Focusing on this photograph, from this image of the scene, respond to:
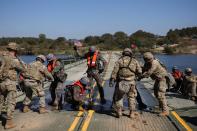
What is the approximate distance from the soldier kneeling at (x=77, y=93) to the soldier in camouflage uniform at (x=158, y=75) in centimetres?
195

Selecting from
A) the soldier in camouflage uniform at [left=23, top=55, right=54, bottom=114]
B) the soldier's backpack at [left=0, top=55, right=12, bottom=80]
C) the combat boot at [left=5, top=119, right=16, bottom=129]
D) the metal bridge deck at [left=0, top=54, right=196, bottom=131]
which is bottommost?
the metal bridge deck at [left=0, top=54, right=196, bottom=131]

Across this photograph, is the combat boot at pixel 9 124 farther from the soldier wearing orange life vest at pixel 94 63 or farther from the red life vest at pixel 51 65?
the soldier wearing orange life vest at pixel 94 63

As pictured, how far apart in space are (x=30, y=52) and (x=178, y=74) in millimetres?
68656

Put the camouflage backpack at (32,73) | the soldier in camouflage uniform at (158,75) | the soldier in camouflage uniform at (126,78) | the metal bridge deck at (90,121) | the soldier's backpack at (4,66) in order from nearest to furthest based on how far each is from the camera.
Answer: the metal bridge deck at (90,121) < the soldier's backpack at (4,66) < the soldier in camouflage uniform at (126,78) < the soldier in camouflage uniform at (158,75) < the camouflage backpack at (32,73)

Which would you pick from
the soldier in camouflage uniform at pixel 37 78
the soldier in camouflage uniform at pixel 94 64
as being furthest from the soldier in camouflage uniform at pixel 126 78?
the soldier in camouflage uniform at pixel 37 78

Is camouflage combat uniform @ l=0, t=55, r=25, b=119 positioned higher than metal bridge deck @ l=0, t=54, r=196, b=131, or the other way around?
camouflage combat uniform @ l=0, t=55, r=25, b=119

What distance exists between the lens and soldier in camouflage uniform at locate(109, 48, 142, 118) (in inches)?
338

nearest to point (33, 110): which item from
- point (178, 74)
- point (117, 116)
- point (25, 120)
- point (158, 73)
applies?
point (25, 120)

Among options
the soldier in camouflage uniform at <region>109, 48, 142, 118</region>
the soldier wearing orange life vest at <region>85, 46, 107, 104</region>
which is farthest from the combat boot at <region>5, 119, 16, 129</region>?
the soldier wearing orange life vest at <region>85, 46, 107, 104</region>

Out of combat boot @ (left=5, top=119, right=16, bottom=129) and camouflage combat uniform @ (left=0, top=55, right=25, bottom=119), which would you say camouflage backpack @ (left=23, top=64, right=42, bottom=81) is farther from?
combat boot @ (left=5, top=119, right=16, bottom=129)

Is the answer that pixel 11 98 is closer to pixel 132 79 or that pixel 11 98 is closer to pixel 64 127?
pixel 64 127

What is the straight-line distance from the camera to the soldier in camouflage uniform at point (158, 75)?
352 inches

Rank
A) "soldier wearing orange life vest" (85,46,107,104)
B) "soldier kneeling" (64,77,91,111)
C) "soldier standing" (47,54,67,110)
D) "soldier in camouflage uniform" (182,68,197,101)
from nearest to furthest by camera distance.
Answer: "soldier kneeling" (64,77,91,111) < "soldier standing" (47,54,67,110) < "soldier wearing orange life vest" (85,46,107,104) < "soldier in camouflage uniform" (182,68,197,101)

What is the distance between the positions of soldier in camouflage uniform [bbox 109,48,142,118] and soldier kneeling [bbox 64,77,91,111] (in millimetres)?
1328
